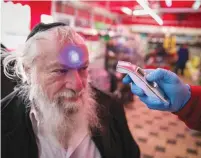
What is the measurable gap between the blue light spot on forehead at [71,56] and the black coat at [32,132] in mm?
338

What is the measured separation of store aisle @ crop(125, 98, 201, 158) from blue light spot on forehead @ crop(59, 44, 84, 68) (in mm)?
682

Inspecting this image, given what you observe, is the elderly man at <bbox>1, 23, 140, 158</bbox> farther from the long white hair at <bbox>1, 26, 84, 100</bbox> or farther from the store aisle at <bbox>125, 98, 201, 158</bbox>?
the store aisle at <bbox>125, 98, 201, 158</bbox>

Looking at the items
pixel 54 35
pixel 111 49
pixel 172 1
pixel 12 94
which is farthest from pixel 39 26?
pixel 111 49

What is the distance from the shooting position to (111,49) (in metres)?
5.26

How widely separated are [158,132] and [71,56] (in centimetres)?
232

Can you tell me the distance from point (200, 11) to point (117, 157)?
31.0 inches

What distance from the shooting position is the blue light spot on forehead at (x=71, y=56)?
871 millimetres

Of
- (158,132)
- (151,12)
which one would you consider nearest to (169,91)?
(151,12)

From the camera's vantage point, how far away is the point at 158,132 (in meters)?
2.87

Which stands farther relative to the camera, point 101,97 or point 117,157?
A: point 101,97

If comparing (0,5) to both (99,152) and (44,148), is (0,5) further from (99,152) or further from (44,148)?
(99,152)

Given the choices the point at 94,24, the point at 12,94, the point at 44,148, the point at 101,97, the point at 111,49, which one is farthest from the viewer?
the point at 94,24

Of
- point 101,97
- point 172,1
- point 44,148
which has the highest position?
point 172,1

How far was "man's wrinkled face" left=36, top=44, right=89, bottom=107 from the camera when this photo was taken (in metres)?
0.88
